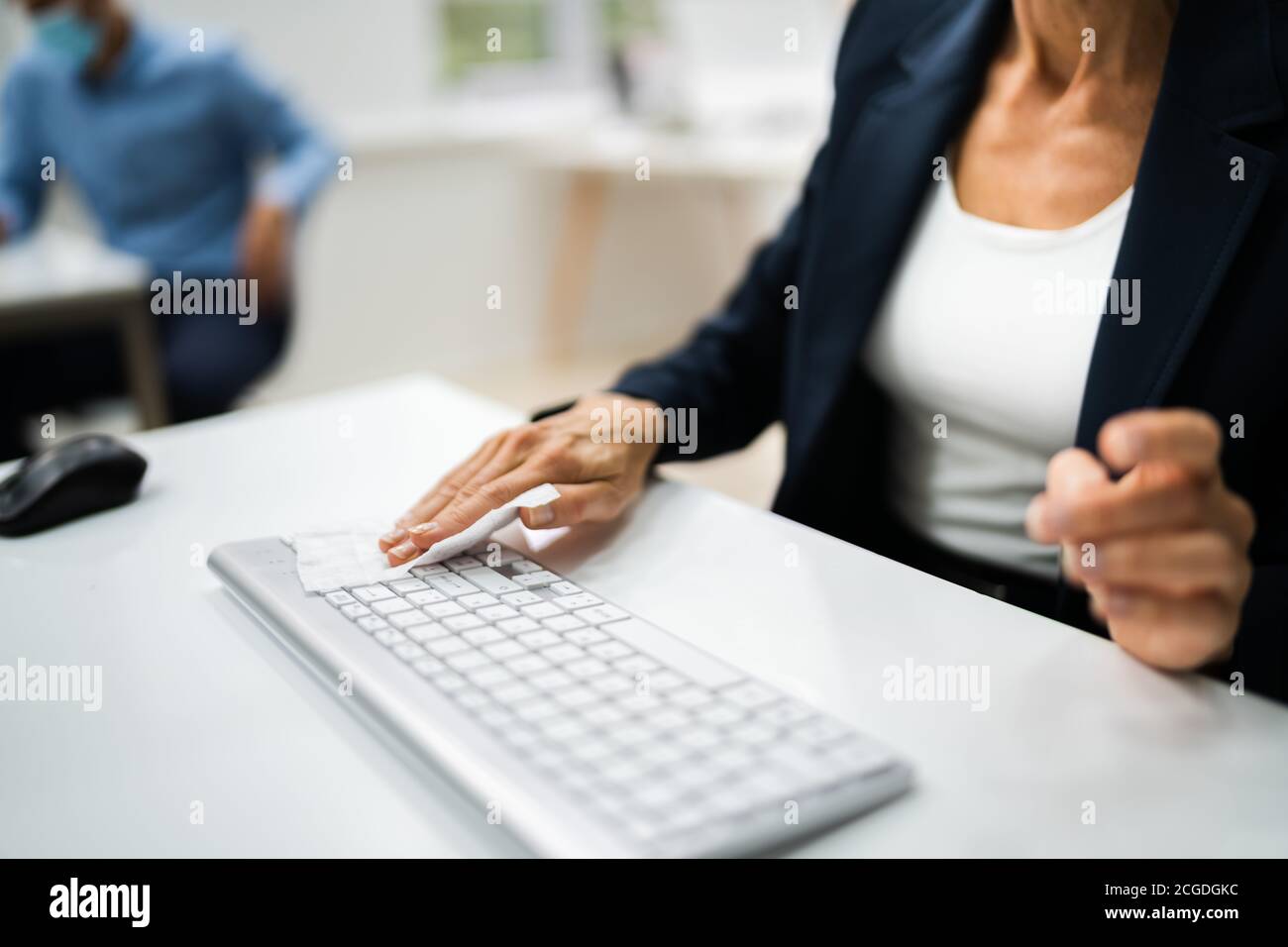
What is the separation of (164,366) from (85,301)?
346 millimetres

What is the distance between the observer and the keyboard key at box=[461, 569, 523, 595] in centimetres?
64

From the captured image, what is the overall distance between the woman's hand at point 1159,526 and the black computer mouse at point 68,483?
26.2 inches

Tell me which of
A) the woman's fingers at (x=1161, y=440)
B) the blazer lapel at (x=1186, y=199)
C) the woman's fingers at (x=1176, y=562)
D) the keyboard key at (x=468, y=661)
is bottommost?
the keyboard key at (x=468, y=661)

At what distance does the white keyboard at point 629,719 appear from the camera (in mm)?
435

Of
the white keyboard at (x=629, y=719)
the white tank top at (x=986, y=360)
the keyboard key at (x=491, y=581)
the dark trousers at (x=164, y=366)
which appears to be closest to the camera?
the white keyboard at (x=629, y=719)

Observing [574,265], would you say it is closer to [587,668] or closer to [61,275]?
[61,275]

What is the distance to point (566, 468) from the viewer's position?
2.59 ft

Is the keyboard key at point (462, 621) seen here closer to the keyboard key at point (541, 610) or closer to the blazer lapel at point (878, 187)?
the keyboard key at point (541, 610)

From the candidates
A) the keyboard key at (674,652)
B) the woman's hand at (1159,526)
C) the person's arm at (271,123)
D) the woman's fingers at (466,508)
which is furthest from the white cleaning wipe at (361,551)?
the person's arm at (271,123)

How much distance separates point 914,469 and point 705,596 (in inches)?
16.2

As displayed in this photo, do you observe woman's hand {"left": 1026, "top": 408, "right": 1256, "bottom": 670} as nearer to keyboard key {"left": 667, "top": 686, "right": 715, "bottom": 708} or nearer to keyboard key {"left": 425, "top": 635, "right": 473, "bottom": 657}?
keyboard key {"left": 667, "top": 686, "right": 715, "bottom": 708}

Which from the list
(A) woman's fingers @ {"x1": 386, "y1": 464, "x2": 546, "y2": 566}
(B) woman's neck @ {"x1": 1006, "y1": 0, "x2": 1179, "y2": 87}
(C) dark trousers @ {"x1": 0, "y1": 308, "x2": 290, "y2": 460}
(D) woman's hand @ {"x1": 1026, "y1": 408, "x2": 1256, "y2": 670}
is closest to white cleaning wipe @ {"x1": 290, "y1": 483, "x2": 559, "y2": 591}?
(A) woman's fingers @ {"x1": 386, "y1": 464, "x2": 546, "y2": 566}

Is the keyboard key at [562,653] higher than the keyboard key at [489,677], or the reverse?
the keyboard key at [562,653]

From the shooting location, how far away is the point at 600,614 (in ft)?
1.99
